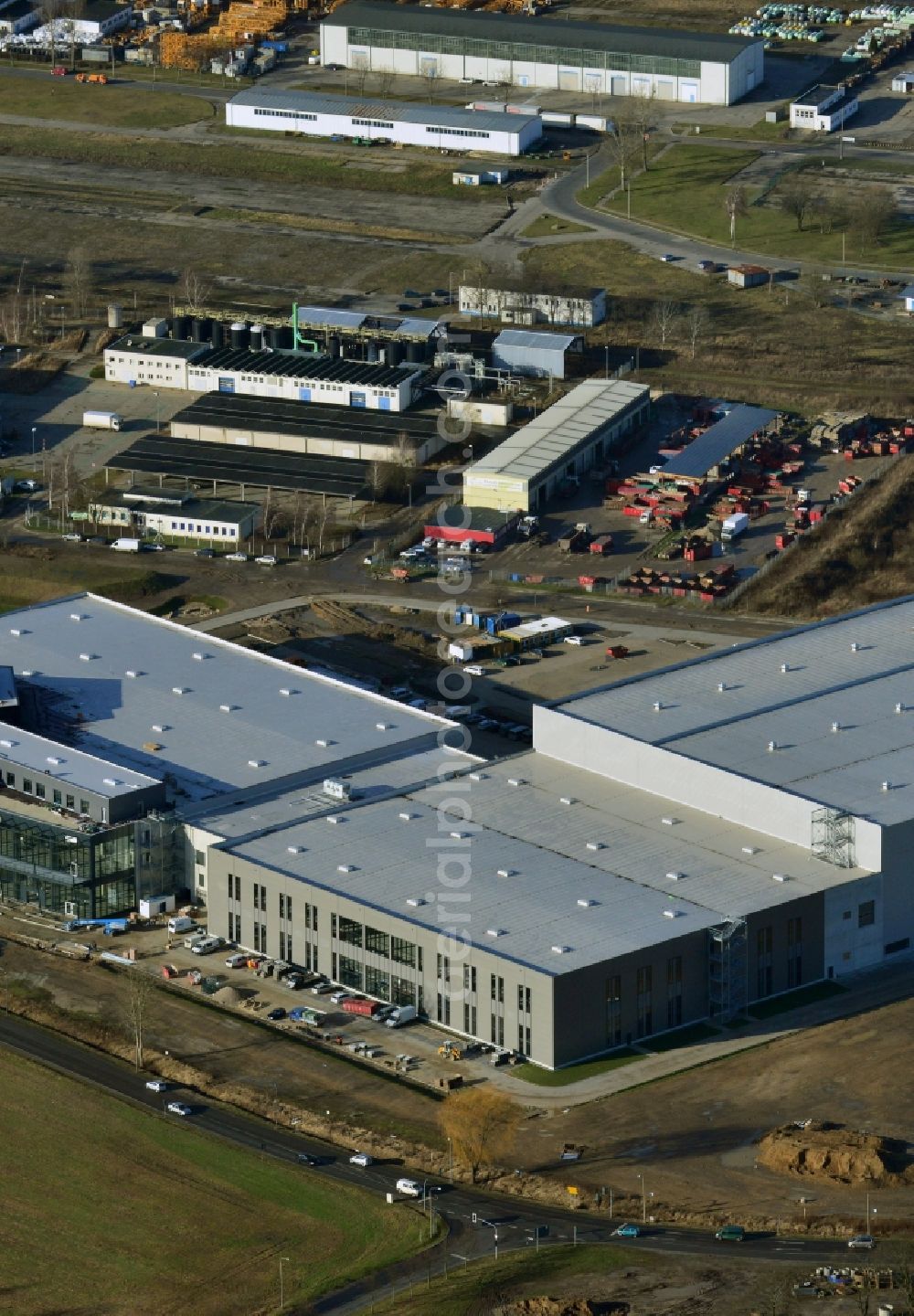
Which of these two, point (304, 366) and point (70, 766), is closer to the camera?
point (70, 766)

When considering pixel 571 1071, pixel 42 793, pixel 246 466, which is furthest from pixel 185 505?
pixel 571 1071

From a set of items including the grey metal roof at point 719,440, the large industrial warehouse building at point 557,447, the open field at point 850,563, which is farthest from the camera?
the grey metal roof at point 719,440

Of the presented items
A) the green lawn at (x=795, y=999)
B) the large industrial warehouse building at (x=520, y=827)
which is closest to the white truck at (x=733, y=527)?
the large industrial warehouse building at (x=520, y=827)

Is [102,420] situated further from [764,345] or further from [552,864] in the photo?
[552,864]

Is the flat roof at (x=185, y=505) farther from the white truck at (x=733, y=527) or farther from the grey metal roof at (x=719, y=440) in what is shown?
the white truck at (x=733, y=527)

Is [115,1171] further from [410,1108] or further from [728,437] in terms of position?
[728,437]

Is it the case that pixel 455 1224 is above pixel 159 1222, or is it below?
above
